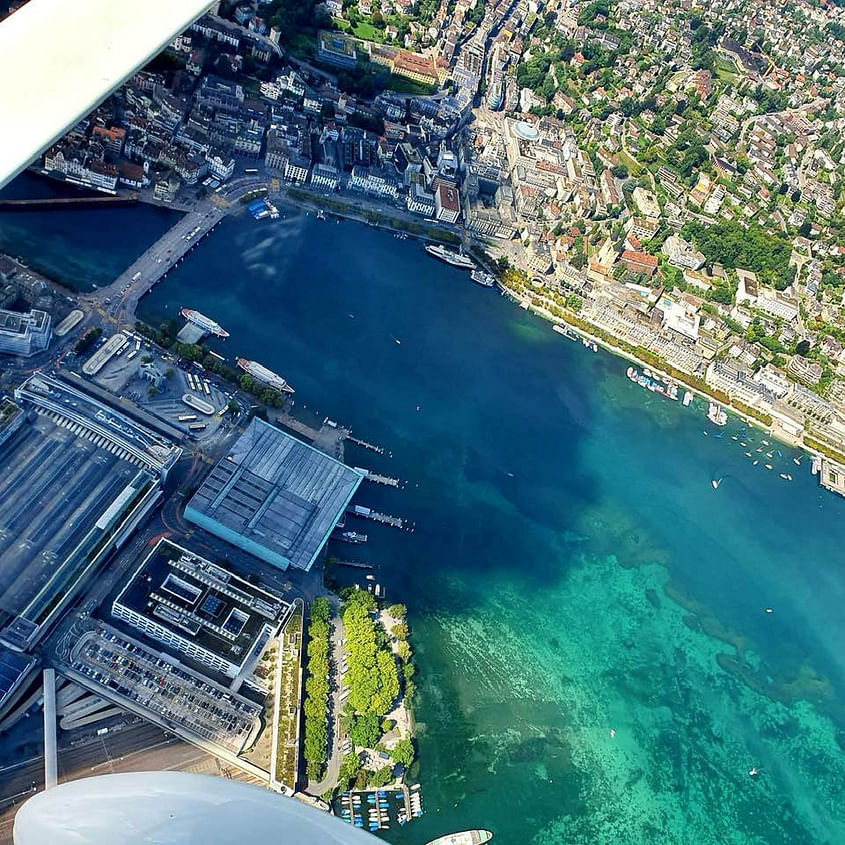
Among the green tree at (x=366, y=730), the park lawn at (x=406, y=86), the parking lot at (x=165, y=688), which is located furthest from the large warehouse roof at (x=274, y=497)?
the park lawn at (x=406, y=86)

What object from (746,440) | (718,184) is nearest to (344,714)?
(746,440)

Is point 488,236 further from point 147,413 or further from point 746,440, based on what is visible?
point 147,413

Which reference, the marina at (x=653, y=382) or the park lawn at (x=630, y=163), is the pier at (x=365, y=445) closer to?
the marina at (x=653, y=382)

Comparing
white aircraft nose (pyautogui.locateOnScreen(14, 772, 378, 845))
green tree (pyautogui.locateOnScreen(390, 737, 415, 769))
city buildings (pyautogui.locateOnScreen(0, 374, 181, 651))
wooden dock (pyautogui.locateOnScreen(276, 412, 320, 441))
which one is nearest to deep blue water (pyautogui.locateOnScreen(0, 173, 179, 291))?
city buildings (pyautogui.locateOnScreen(0, 374, 181, 651))

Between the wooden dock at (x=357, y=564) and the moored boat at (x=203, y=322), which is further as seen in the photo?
the moored boat at (x=203, y=322)

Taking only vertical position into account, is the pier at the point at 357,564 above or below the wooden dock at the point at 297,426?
below

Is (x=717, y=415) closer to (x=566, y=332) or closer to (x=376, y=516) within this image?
(x=566, y=332)
